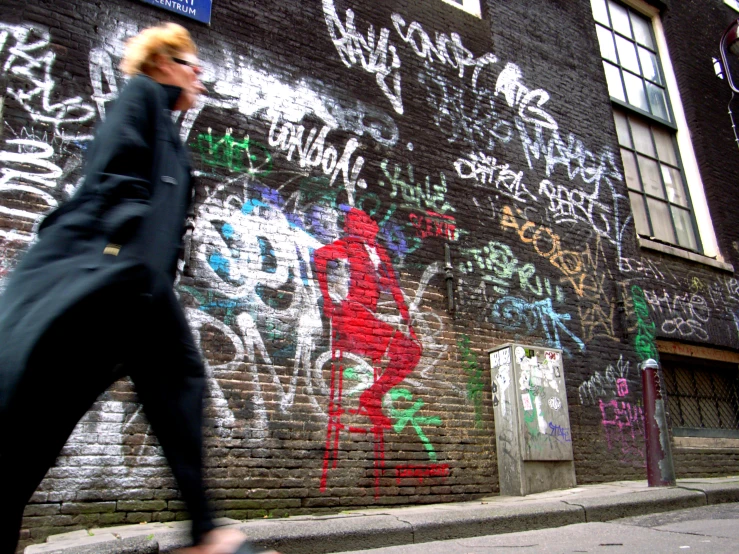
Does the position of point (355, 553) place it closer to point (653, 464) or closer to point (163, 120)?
point (163, 120)

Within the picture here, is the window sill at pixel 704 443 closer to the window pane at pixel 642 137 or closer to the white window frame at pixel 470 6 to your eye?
the window pane at pixel 642 137

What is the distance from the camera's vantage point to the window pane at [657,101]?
9.99 meters

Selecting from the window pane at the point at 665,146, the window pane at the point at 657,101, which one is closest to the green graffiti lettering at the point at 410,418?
the window pane at the point at 665,146

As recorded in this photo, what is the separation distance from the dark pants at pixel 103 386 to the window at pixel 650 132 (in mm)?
8545

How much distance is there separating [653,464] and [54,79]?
6.19m

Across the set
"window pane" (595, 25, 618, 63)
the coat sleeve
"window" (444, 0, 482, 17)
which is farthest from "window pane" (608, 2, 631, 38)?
the coat sleeve

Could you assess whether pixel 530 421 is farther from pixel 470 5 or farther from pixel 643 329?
pixel 470 5

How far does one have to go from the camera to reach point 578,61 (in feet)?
29.5

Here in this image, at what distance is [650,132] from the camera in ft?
32.0

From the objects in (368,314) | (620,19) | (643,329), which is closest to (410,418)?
(368,314)

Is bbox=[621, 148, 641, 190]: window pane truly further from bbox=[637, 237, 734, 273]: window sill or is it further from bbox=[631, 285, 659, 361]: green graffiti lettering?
bbox=[631, 285, 659, 361]: green graffiti lettering

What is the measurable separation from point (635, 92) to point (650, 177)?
156 cm

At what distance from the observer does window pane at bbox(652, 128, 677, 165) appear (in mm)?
9750

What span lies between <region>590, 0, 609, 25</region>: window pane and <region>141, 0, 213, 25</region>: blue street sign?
6841mm
